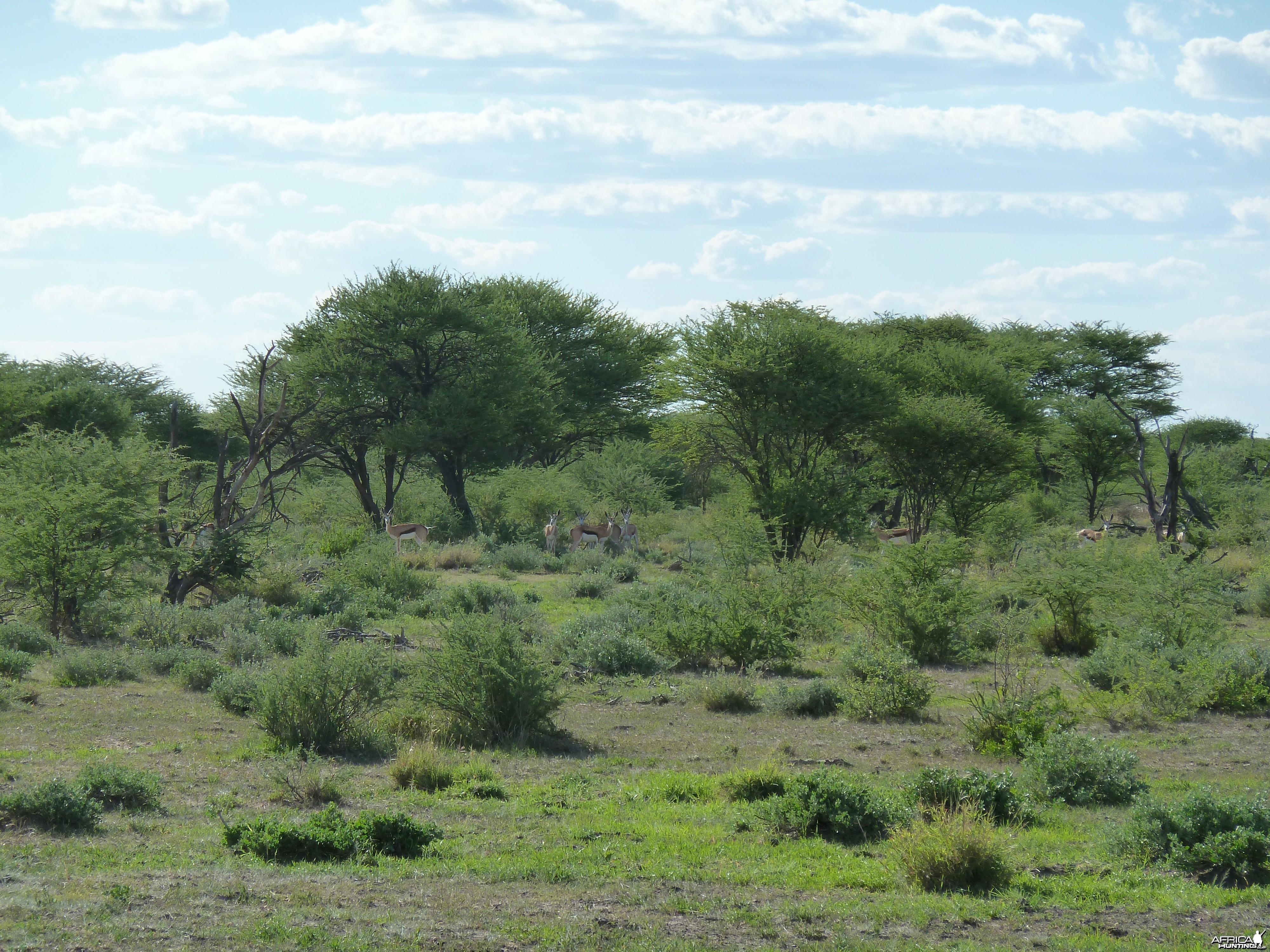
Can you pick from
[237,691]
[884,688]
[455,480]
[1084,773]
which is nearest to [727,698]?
[884,688]

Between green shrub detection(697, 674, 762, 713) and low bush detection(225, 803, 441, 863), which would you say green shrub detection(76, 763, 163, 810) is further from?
green shrub detection(697, 674, 762, 713)

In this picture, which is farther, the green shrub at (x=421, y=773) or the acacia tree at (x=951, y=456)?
the acacia tree at (x=951, y=456)

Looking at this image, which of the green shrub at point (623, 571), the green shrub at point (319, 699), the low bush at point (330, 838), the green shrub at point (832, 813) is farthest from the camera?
the green shrub at point (623, 571)

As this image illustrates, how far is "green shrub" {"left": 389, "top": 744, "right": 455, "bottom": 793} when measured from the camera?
8922 millimetres

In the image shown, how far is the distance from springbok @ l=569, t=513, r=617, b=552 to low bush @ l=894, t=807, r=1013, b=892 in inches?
970

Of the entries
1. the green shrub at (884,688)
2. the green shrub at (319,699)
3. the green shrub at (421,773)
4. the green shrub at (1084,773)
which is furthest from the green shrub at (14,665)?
the green shrub at (1084,773)

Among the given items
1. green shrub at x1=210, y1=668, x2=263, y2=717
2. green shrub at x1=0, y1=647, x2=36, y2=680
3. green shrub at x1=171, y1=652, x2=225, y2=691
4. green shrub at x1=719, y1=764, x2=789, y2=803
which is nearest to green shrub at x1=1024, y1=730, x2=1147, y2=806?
green shrub at x1=719, y1=764, x2=789, y2=803

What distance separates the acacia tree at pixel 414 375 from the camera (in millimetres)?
36625

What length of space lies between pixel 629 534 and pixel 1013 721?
2379cm

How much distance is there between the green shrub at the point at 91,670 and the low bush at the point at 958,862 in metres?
10.3

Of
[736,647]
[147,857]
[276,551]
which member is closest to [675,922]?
[147,857]

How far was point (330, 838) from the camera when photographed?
698 cm

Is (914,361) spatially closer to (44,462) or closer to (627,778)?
(44,462)

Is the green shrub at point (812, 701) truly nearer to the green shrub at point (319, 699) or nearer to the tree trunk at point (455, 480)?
the green shrub at point (319, 699)
